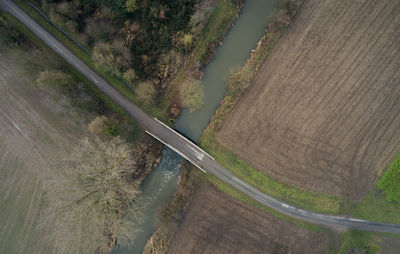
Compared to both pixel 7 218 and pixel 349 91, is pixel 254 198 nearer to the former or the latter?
pixel 349 91

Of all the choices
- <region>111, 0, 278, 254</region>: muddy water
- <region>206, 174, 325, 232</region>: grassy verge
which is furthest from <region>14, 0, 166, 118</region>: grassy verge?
<region>206, 174, 325, 232</region>: grassy verge

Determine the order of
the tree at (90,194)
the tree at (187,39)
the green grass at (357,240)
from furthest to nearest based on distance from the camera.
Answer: the green grass at (357,240)
the tree at (187,39)
the tree at (90,194)

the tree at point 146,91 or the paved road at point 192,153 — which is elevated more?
the tree at point 146,91

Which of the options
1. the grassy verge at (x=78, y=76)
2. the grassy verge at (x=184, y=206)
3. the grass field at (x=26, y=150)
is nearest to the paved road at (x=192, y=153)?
the grassy verge at (x=78, y=76)

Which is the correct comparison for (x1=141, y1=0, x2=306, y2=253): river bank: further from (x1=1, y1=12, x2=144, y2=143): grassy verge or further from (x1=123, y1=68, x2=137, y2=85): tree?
(x1=123, y1=68, x2=137, y2=85): tree

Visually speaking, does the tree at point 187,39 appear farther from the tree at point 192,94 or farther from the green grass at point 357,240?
the green grass at point 357,240

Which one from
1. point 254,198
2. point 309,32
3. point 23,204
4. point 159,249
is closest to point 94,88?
point 23,204
